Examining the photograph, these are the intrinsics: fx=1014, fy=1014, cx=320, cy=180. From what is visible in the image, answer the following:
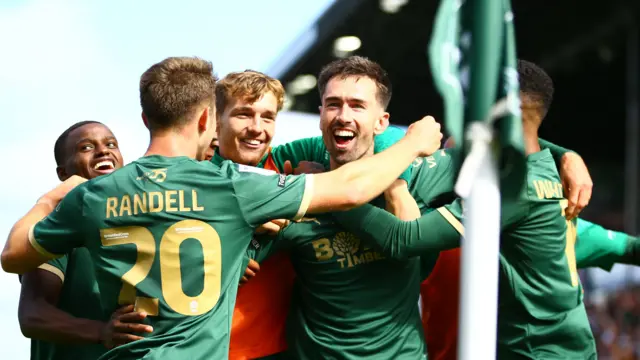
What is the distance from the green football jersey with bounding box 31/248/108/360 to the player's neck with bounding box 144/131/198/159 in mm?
998

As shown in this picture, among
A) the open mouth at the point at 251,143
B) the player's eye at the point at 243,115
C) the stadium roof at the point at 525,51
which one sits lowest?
the open mouth at the point at 251,143

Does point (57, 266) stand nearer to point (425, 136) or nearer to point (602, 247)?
point (425, 136)

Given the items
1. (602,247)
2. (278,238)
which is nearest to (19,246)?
(278,238)

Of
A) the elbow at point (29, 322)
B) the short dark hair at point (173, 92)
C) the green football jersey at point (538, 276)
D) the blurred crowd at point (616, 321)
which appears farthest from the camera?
the blurred crowd at point (616, 321)

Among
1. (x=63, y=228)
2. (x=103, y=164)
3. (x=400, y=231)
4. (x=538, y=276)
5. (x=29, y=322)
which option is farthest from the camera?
(x=103, y=164)

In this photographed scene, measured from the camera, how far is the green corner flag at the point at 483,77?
3.35 metres

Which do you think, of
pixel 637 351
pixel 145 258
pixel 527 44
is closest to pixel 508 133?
pixel 145 258

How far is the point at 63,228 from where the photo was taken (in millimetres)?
4258

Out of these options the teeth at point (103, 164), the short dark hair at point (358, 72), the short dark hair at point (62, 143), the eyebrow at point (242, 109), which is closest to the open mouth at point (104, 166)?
the teeth at point (103, 164)

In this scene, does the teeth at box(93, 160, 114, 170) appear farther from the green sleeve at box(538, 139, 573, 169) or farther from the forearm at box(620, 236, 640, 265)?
the forearm at box(620, 236, 640, 265)

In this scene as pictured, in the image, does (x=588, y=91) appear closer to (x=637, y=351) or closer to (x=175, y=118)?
(x=637, y=351)

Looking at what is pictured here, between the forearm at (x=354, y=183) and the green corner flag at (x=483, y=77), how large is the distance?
32.5 inches

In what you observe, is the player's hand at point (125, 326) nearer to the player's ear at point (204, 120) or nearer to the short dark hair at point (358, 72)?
the player's ear at point (204, 120)

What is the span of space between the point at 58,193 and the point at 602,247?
3.19m
